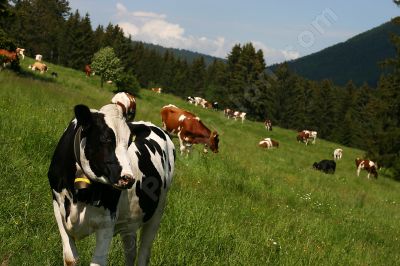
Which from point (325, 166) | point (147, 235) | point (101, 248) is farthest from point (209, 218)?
point (325, 166)

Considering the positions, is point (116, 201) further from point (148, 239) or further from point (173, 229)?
point (173, 229)

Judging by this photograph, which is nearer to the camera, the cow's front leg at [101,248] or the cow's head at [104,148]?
the cow's head at [104,148]

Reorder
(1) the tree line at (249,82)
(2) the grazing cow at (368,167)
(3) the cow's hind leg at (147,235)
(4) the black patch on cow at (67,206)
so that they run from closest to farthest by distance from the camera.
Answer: (4) the black patch on cow at (67,206), (3) the cow's hind leg at (147,235), (2) the grazing cow at (368,167), (1) the tree line at (249,82)

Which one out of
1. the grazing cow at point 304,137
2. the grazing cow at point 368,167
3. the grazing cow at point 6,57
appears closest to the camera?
the grazing cow at point 6,57

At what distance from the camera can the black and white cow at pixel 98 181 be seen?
3.38m

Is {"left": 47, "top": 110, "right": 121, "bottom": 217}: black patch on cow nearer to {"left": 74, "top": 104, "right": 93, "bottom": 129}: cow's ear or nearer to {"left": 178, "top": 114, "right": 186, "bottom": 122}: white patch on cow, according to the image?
{"left": 74, "top": 104, "right": 93, "bottom": 129}: cow's ear

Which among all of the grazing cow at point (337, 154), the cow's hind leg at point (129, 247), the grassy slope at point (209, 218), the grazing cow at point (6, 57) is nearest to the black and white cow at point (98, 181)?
the cow's hind leg at point (129, 247)

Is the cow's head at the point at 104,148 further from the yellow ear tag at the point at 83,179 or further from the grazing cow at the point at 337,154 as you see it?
the grazing cow at the point at 337,154

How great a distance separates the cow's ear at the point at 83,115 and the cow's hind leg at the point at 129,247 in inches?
68.2

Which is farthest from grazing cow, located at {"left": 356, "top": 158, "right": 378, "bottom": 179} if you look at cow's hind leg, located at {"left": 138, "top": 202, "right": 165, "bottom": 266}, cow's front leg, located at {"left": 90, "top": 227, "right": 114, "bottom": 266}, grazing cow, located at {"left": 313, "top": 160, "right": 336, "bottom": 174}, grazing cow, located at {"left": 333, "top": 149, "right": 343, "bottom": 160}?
cow's front leg, located at {"left": 90, "top": 227, "right": 114, "bottom": 266}

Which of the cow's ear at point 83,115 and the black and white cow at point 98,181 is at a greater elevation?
the cow's ear at point 83,115

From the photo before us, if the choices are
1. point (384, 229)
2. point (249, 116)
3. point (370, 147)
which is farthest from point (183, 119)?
point (249, 116)

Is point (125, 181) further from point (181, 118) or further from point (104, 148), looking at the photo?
point (181, 118)

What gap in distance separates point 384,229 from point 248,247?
710cm
